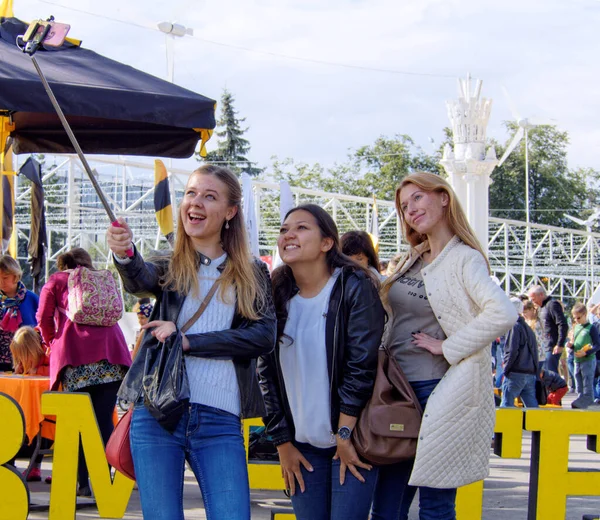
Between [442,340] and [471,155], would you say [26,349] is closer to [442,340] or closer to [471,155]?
[442,340]

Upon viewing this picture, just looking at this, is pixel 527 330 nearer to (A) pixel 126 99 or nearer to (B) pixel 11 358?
(B) pixel 11 358

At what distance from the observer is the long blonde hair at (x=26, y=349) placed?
6.72m

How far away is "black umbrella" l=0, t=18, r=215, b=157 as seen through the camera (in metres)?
5.04

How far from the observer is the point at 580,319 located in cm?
1398

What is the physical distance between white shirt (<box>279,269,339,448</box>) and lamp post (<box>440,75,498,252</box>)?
85.8ft

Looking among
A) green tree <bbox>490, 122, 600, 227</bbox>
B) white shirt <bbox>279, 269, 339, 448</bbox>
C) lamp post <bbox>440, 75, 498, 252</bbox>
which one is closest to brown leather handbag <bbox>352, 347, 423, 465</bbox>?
white shirt <bbox>279, 269, 339, 448</bbox>

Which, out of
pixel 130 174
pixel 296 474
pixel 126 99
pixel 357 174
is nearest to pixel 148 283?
pixel 296 474

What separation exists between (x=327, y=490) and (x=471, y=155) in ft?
88.0

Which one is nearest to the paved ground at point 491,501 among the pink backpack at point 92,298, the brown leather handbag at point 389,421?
the pink backpack at point 92,298

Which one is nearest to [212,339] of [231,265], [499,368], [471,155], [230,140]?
[231,265]

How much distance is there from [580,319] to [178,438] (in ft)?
39.4

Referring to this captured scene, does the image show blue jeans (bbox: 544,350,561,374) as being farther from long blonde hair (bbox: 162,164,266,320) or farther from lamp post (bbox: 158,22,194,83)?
lamp post (bbox: 158,22,194,83)

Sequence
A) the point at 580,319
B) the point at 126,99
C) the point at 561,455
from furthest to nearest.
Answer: the point at 580,319 < the point at 126,99 < the point at 561,455

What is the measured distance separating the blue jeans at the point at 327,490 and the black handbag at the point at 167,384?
697 mm
